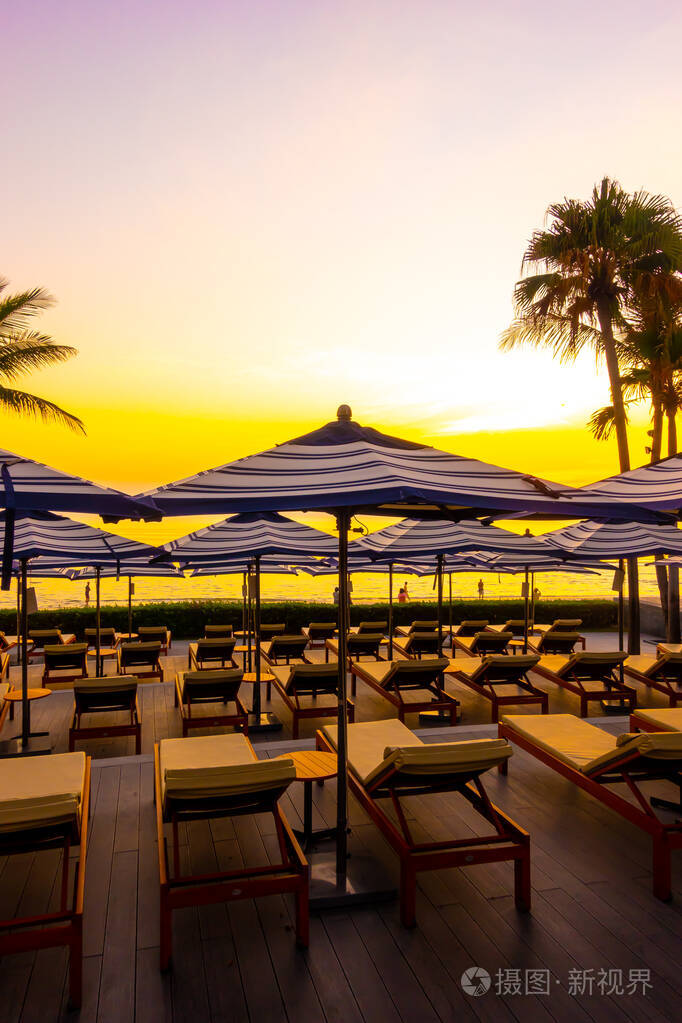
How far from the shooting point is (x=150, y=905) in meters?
4.01

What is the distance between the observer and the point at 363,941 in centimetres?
364

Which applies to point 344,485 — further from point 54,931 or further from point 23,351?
point 23,351

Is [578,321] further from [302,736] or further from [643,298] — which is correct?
[302,736]

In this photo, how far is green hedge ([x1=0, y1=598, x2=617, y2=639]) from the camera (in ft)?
64.9

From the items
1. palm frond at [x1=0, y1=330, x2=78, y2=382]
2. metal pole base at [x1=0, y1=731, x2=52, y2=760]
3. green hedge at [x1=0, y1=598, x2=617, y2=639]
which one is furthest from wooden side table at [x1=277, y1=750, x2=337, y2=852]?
palm frond at [x1=0, y1=330, x2=78, y2=382]

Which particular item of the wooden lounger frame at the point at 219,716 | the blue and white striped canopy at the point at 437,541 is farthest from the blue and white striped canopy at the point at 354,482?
the blue and white striped canopy at the point at 437,541

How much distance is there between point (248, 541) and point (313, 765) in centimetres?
513

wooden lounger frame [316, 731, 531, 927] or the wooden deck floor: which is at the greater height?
wooden lounger frame [316, 731, 531, 927]

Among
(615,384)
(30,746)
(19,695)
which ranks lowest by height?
(30,746)

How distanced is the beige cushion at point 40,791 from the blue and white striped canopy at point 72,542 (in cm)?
332

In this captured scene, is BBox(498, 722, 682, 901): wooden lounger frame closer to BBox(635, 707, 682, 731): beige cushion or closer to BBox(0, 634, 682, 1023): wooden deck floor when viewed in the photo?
BBox(0, 634, 682, 1023): wooden deck floor

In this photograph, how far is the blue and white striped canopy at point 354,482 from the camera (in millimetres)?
3699

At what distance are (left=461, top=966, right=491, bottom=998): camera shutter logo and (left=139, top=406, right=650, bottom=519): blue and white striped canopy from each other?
2.50m

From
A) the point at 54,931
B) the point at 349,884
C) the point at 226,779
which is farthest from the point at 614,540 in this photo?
the point at 54,931
